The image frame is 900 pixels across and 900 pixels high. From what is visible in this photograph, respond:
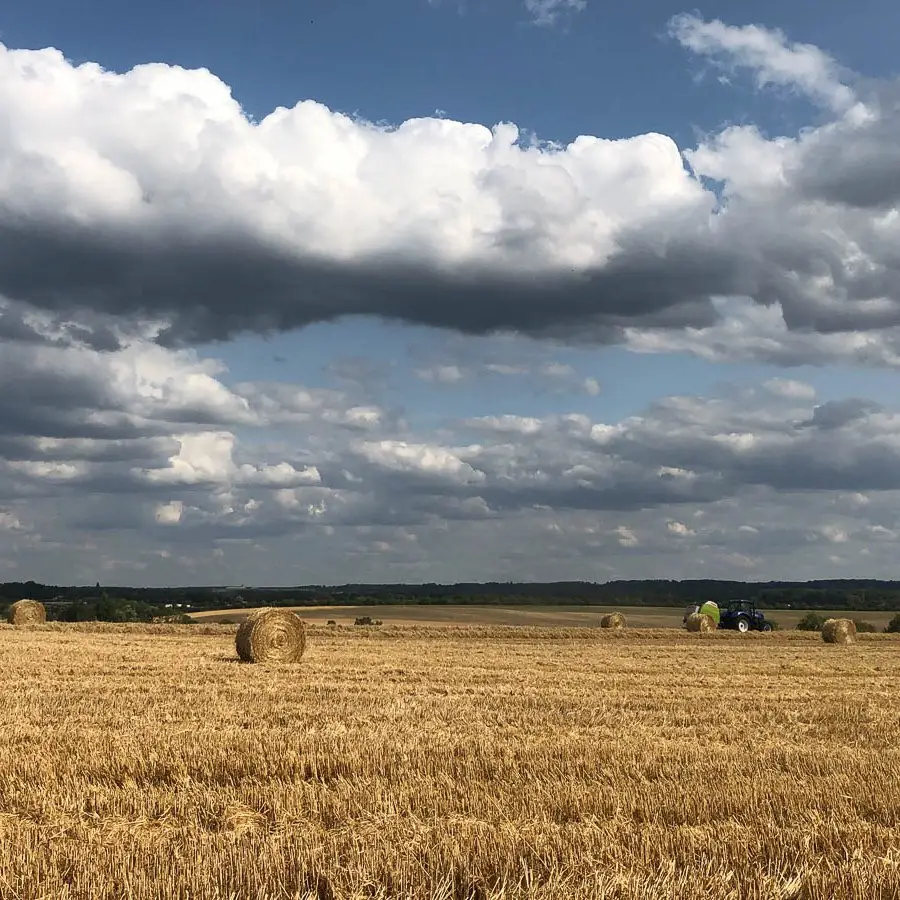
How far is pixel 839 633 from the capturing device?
38250 millimetres

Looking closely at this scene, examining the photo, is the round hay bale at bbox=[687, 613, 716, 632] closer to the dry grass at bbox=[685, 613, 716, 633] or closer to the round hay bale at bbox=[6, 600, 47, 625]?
the dry grass at bbox=[685, 613, 716, 633]

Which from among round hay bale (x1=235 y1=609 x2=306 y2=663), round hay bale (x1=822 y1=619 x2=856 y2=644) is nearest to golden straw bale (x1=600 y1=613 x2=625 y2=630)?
round hay bale (x1=822 y1=619 x2=856 y2=644)

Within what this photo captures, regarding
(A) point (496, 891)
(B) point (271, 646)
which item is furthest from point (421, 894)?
(B) point (271, 646)

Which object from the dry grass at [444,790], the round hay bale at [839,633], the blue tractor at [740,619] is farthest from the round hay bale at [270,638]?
the blue tractor at [740,619]

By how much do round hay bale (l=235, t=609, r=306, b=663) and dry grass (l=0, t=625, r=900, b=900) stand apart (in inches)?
240

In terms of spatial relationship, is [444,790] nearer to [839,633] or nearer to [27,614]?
[839,633]

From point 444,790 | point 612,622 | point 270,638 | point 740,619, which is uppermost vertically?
point 444,790

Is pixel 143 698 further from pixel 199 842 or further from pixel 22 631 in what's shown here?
pixel 22 631

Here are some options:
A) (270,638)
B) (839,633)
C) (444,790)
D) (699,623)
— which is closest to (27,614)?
(270,638)

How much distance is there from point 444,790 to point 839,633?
33461mm

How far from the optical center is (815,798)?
8008 mm

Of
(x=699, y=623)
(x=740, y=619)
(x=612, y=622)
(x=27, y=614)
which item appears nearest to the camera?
(x=27, y=614)

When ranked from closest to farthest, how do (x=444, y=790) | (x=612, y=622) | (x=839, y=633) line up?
(x=444, y=790) < (x=839, y=633) < (x=612, y=622)

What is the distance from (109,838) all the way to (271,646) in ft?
57.3
